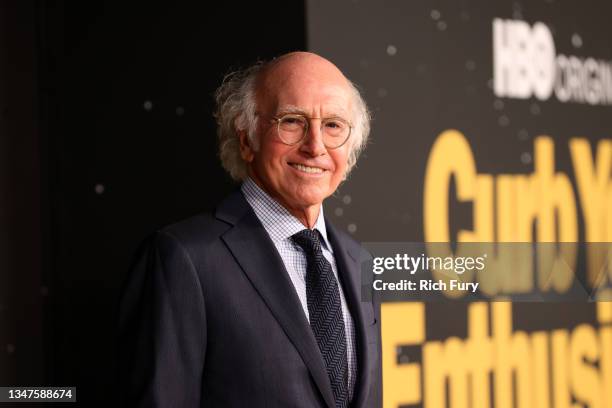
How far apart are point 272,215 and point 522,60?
192 cm

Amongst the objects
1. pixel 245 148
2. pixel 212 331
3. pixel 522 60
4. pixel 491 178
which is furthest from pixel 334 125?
pixel 522 60

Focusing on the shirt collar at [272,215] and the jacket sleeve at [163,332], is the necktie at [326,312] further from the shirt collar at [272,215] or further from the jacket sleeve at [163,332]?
the jacket sleeve at [163,332]

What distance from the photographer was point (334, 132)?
1658mm

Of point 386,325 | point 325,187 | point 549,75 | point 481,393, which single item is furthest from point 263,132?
point 549,75

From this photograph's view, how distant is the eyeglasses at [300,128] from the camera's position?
5.35ft

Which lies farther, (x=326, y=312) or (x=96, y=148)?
(x=96, y=148)

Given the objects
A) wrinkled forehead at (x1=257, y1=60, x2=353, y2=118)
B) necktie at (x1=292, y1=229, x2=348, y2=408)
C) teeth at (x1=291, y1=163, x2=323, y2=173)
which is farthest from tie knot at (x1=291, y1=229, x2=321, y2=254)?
wrinkled forehead at (x1=257, y1=60, x2=353, y2=118)

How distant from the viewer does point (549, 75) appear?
3.39 meters

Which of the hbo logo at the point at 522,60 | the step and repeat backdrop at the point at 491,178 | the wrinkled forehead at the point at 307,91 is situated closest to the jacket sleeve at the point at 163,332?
the wrinkled forehead at the point at 307,91

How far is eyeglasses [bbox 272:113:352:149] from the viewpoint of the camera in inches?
64.2

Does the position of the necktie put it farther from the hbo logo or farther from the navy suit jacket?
the hbo logo

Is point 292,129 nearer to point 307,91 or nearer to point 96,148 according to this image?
point 307,91

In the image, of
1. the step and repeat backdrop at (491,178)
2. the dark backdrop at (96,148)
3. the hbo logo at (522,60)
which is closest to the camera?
the dark backdrop at (96,148)

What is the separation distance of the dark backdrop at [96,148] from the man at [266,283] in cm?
74
